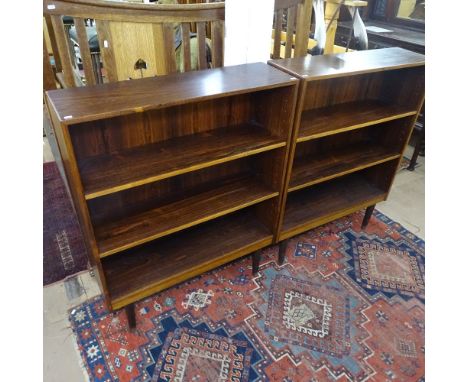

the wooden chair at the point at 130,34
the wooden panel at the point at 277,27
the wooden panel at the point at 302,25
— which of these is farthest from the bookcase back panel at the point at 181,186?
the wooden panel at the point at 302,25

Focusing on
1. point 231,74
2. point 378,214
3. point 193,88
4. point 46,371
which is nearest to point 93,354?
point 46,371

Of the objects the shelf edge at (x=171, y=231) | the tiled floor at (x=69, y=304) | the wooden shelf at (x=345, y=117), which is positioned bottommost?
the tiled floor at (x=69, y=304)

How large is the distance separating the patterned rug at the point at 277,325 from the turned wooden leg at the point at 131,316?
42 millimetres

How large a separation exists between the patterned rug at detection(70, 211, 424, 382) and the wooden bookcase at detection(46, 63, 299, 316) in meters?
0.25

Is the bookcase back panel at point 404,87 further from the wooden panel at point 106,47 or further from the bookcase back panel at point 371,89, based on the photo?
the wooden panel at point 106,47

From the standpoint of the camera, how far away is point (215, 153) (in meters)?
1.34

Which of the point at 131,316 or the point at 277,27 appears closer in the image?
the point at 131,316

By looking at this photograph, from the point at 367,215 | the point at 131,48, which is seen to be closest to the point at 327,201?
the point at 367,215

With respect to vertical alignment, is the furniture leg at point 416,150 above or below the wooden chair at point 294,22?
below

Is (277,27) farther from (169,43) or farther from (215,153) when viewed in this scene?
(215,153)

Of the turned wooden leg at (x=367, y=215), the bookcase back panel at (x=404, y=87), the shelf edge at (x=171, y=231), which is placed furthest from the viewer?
the turned wooden leg at (x=367, y=215)

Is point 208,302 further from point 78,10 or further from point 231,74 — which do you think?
point 78,10

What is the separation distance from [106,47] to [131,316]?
47.3 inches

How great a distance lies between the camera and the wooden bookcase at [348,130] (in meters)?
1.58
